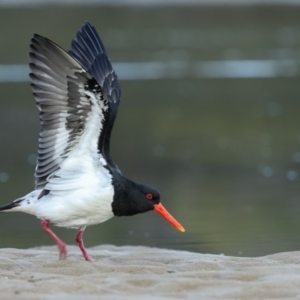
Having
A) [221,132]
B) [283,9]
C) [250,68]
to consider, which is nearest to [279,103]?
[221,132]

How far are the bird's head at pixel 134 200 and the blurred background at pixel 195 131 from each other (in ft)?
Result: 3.93

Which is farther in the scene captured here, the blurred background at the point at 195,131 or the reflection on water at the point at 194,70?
the reflection on water at the point at 194,70

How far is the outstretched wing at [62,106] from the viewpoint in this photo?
293 inches

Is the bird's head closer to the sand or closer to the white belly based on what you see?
the white belly

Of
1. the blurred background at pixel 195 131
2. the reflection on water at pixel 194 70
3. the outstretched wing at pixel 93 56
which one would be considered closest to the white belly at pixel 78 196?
the outstretched wing at pixel 93 56

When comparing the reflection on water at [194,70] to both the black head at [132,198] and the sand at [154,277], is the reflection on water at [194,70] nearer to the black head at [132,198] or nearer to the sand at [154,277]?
the black head at [132,198]

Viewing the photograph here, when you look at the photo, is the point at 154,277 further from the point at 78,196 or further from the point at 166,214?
the point at 166,214

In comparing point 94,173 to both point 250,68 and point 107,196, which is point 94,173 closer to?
point 107,196

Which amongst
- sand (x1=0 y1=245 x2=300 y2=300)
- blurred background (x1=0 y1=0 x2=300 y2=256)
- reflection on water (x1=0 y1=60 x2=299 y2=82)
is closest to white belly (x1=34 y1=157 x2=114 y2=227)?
sand (x1=0 y1=245 x2=300 y2=300)

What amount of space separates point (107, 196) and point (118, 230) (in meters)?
2.87

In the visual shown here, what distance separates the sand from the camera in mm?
5824

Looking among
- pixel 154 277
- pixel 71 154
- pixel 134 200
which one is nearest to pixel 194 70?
pixel 134 200

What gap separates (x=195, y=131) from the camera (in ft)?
57.4

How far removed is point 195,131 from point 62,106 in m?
9.98
